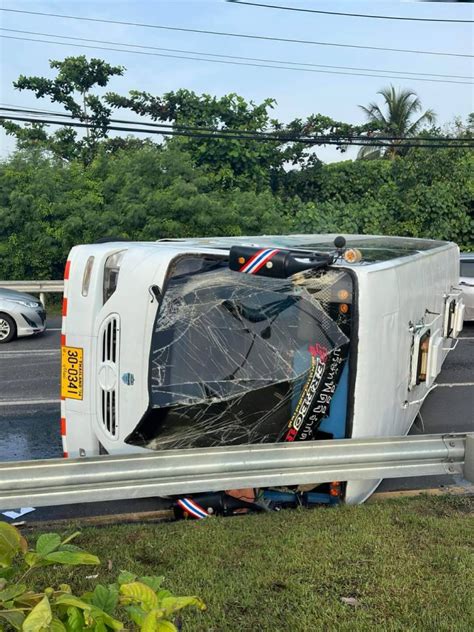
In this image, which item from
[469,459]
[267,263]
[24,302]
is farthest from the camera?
[24,302]

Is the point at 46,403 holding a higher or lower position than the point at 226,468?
lower

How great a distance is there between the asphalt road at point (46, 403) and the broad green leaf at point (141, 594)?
4510 mm

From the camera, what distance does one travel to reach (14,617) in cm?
145

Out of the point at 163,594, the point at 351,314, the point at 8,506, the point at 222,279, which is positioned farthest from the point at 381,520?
the point at 163,594

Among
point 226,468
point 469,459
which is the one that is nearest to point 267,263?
point 226,468

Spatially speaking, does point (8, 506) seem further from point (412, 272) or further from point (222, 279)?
point (412, 272)

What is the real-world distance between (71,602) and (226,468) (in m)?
2.54

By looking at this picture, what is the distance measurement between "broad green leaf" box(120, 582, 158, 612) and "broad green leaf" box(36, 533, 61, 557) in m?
0.24

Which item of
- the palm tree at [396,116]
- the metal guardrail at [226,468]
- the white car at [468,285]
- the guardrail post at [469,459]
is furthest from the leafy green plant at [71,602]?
the palm tree at [396,116]

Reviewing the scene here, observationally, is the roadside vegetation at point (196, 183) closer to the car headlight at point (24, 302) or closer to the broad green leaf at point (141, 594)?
the car headlight at point (24, 302)

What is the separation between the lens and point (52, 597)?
1582mm

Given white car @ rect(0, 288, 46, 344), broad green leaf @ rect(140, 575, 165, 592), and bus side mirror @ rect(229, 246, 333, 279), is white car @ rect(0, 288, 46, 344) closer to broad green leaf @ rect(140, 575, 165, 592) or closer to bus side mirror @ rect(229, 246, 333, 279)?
bus side mirror @ rect(229, 246, 333, 279)

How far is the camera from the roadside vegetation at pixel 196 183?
1697 centimetres

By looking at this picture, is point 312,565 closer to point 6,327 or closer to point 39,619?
point 39,619
